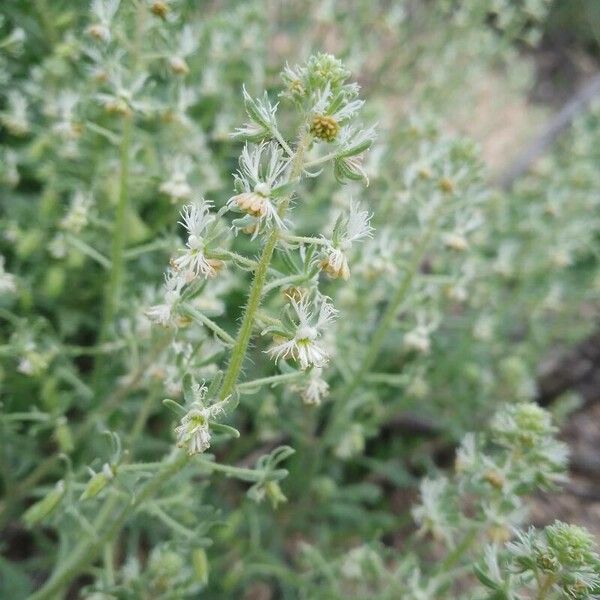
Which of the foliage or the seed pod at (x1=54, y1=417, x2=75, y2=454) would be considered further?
the seed pod at (x1=54, y1=417, x2=75, y2=454)

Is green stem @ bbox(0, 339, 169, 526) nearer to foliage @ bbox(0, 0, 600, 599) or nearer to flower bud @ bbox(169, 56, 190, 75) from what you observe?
foliage @ bbox(0, 0, 600, 599)

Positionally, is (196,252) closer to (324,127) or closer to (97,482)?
(324,127)

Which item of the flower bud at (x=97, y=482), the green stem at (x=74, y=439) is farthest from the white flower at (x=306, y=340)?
the green stem at (x=74, y=439)

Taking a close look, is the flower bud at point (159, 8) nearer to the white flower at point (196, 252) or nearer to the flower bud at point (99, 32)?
the flower bud at point (99, 32)

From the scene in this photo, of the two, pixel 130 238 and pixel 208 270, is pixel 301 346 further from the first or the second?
pixel 130 238

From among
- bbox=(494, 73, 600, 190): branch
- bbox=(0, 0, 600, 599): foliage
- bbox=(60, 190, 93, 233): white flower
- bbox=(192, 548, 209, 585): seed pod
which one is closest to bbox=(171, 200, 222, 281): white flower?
bbox=(0, 0, 600, 599): foliage
